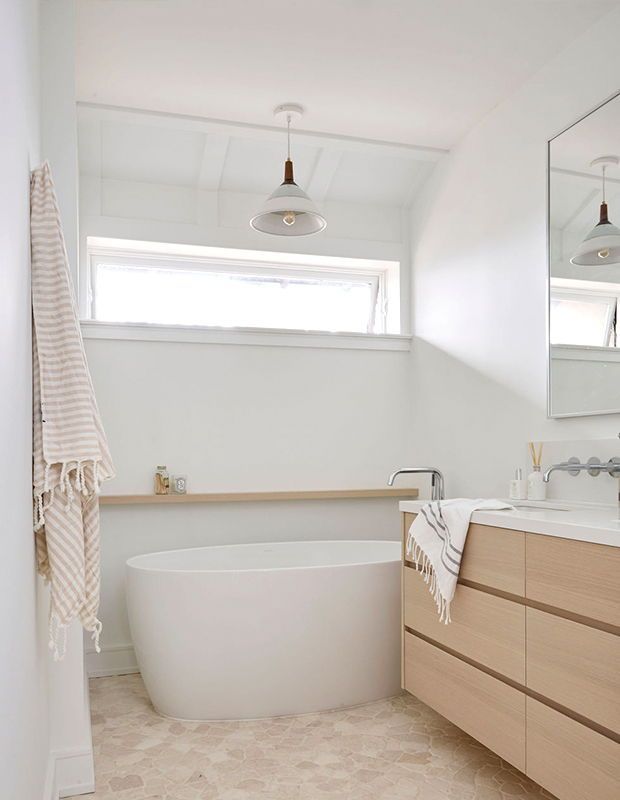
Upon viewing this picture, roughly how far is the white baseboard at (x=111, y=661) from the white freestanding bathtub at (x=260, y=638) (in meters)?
0.64

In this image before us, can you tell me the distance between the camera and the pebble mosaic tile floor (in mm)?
2320

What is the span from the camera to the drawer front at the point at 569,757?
5.74ft

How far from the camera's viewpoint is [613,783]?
1.73 metres

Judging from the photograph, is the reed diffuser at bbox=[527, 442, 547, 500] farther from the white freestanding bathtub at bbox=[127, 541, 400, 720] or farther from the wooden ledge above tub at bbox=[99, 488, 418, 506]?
the wooden ledge above tub at bbox=[99, 488, 418, 506]

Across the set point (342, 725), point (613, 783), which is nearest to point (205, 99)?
point (342, 725)

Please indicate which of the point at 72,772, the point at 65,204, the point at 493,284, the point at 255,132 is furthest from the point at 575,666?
the point at 255,132

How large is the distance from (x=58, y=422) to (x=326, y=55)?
1.97 metres

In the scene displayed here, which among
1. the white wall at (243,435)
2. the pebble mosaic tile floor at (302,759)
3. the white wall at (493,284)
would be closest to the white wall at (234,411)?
the white wall at (243,435)

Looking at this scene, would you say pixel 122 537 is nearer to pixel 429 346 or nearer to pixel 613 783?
pixel 429 346

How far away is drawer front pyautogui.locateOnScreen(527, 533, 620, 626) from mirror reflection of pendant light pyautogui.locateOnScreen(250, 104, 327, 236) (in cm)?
174

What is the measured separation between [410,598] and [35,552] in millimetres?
1450

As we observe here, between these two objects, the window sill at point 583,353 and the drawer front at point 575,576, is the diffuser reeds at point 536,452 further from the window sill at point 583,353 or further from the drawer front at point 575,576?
the drawer front at point 575,576

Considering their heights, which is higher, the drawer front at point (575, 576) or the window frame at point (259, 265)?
the window frame at point (259, 265)

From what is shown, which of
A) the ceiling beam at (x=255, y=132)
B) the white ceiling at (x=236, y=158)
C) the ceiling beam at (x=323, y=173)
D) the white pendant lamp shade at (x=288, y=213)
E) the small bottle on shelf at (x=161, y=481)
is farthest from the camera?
the ceiling beam at (x=323, y=173)
